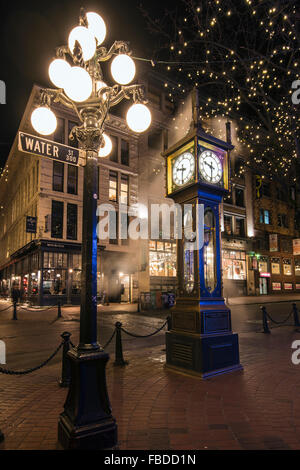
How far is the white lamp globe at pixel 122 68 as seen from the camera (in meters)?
4.27

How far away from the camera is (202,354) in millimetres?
5301

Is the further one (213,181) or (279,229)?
(279,229)

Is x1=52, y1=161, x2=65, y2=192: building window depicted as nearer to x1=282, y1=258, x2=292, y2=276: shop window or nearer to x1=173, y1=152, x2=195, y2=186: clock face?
x1=173, y1=152, x2=195, y2=186: clock face

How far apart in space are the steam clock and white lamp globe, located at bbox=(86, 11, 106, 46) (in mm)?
2293

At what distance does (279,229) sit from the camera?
36.3 m

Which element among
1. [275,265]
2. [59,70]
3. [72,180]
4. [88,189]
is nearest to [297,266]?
[275,265]

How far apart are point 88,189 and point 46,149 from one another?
769 millimetres

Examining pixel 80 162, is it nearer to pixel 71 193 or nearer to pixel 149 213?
pixel 71 193

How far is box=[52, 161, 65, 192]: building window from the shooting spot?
910 inches

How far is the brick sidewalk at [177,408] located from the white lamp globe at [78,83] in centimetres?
387

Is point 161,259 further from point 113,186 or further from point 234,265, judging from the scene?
point 234,265

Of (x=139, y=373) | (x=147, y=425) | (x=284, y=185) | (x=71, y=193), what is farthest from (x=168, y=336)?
(x=71, y=193)

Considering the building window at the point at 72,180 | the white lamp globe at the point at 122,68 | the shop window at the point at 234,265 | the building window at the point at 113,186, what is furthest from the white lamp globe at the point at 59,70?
the shop window at the point at 234,265

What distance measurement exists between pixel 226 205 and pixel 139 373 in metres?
27.4
